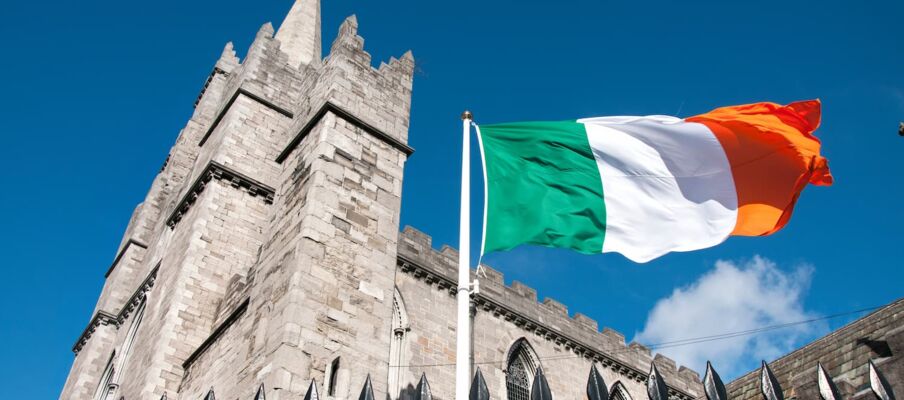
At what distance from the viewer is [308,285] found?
8797mm

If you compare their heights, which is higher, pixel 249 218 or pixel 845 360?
pixel 249 218

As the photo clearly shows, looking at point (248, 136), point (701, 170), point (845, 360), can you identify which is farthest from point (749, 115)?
point (248, 136)

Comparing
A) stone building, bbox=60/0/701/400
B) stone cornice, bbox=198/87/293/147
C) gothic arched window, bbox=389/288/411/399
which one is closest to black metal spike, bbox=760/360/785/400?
stone building, bbox=60/0/701/400

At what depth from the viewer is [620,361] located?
815 inches

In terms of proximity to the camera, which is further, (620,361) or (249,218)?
(620,361)

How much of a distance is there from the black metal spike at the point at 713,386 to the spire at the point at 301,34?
69.9 ft

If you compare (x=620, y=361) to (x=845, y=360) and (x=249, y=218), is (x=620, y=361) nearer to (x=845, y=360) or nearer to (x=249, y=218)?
(x=845, y=360)

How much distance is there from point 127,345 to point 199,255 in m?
3.88

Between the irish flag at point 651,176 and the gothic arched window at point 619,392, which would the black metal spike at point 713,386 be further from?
the gothic arched window at point 619,392

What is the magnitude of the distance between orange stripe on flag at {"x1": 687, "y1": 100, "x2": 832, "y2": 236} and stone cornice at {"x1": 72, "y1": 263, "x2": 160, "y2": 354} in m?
12.5

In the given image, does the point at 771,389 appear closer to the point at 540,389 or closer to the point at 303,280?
the point at 540,389

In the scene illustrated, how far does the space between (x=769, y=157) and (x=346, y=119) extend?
5911mm

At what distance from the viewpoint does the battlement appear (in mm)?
17156

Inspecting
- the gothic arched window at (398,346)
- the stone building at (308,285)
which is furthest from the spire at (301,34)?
the gothic arched window at (398,346)
